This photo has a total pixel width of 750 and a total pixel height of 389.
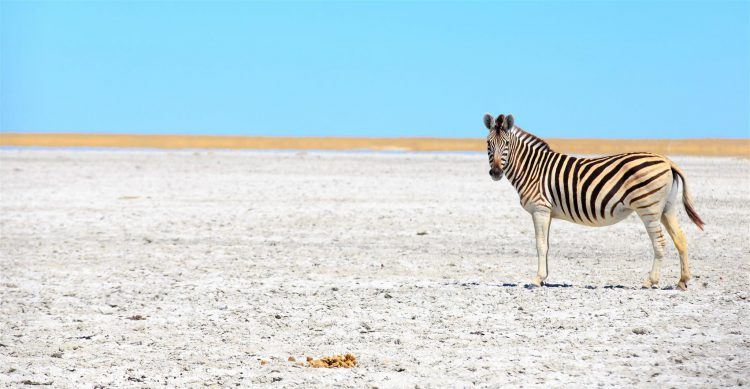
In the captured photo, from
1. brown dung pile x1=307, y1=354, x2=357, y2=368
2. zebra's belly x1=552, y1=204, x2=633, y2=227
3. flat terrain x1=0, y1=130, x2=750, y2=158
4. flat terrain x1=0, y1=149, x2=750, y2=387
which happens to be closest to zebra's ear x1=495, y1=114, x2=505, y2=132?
zebra's belly x1=552, y1=204, x2=633, y2=227

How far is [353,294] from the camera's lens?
10.3 m

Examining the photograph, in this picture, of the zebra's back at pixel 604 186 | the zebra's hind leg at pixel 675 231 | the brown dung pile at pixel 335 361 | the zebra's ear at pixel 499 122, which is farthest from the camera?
the zebra's ear at pixel 499 122

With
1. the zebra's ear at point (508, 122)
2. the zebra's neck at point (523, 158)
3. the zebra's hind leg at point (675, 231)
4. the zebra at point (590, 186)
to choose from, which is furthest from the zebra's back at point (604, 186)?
the zebra's ear at point (508, 122)

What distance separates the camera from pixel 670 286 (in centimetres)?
1038

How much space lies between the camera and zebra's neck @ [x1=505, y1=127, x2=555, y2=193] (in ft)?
34.1

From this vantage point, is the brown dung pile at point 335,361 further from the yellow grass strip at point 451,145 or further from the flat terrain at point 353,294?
the yellow grass strip at point 451,145

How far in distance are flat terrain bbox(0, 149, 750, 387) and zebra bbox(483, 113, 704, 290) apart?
636 mm

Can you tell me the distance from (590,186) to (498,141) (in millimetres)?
1107

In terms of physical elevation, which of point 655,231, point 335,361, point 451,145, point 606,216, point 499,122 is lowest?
point 335,361

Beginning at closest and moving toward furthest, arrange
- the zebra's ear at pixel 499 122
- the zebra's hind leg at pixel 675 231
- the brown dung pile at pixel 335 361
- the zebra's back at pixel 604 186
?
1. the brown dung pile at pixel 335 361
2. the zebra's back at pixel 604 186
3. the zebra's hind leg at pixel 675 231
4. the zebra's ear at pixel 499 122

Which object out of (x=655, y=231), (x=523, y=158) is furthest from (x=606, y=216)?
(x=523, y=158)

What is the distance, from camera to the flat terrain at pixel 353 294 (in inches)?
288

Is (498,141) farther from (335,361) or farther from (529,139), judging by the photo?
(335,361)

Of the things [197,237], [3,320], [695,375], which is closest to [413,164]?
[197,237]
